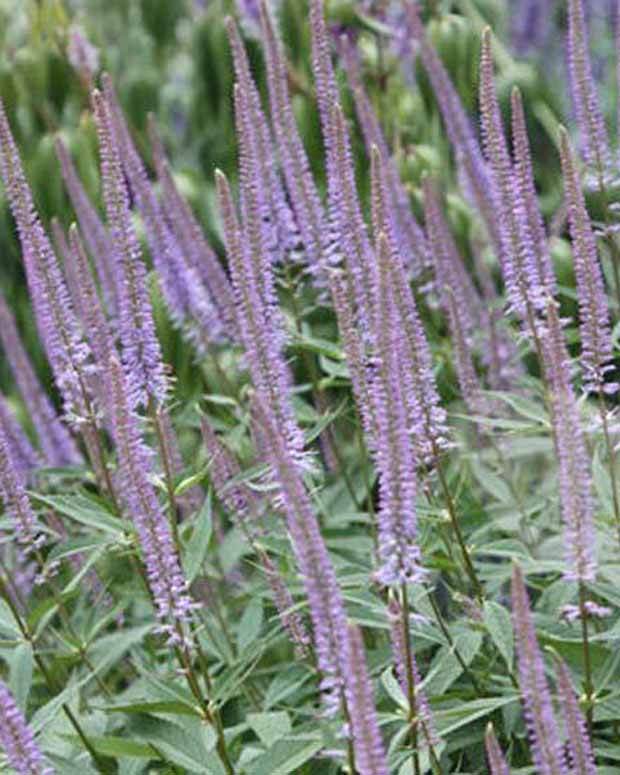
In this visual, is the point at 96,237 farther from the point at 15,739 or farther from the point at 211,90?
the point at 211,90

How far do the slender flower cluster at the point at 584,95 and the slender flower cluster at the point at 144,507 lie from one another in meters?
1.07

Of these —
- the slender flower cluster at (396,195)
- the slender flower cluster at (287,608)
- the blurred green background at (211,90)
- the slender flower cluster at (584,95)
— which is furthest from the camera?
the blurred green background at (211,90)

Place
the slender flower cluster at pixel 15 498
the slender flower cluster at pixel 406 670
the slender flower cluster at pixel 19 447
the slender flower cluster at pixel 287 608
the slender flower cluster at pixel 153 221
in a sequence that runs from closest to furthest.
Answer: the slender flower cluster at pixel 406 670 < the slender flower cluster at pixel 15 498 < the slender flower cluster at pixel 287 608 < the slender flower cluster at pixel 153 221 < the slender flower cluster at pixel 19 447

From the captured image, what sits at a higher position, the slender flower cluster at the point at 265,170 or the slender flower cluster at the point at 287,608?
the slender flower cluster at the point at 265,170

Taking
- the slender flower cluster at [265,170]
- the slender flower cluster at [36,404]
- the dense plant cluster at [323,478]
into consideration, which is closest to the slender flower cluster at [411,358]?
the dense plant cluster at [323,478]

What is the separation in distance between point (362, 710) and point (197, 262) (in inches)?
69.0

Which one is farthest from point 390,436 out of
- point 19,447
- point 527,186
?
point 19,447

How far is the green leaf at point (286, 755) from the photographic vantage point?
8.31 feet

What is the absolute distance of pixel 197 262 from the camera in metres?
3.42

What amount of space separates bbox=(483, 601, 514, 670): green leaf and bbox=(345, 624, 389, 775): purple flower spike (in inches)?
26.8

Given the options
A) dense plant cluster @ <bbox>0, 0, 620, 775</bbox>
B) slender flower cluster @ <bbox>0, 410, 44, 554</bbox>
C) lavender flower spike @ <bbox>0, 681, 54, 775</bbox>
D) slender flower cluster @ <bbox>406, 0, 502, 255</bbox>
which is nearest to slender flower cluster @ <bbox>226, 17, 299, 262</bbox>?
dense plant cluster @ <bbox>0, 0, 620, 775</bbox>

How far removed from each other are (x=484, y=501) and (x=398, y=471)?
2.26m

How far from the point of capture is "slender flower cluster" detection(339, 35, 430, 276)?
3.50m

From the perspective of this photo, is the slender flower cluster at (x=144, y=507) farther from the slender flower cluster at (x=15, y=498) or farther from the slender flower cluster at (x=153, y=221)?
the slender flower cluster at (x=153, y=221)
